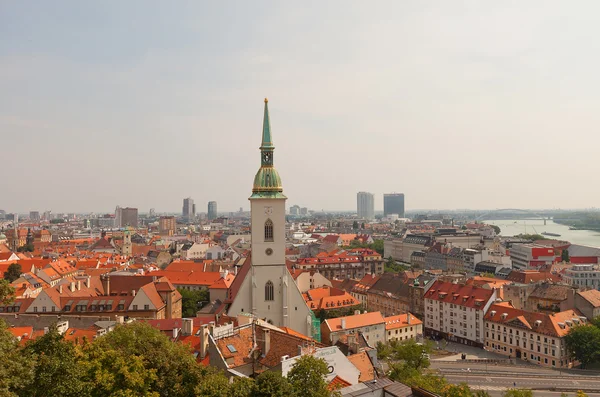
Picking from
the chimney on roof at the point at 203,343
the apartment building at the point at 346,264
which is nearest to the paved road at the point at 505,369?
the chimney on roof at the point at 203,343

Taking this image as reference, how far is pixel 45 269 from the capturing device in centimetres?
9612

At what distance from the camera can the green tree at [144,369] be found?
79.9ft

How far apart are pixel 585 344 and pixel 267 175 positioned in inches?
1754

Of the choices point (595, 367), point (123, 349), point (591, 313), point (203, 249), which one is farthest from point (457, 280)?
point (203, 249)

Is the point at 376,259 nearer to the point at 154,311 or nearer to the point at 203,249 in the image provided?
the point at 203,249

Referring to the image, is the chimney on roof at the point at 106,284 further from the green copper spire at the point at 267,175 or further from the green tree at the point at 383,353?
the green tree at the point at 383,353

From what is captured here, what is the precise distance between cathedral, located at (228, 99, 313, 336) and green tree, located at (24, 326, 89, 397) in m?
29.7

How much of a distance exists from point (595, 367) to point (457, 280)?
3232cm

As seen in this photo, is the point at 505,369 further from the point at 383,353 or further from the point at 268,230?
the point at 268,230

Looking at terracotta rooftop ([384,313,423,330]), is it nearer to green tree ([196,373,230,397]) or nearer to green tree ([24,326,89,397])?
green tree ([196,373,230,397])

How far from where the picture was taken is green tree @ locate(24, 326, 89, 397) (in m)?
22.3

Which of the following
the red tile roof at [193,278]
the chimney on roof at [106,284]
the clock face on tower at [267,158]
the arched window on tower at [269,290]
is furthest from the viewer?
the red tile roof at [193,278]

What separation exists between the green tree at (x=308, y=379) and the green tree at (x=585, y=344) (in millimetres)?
53160

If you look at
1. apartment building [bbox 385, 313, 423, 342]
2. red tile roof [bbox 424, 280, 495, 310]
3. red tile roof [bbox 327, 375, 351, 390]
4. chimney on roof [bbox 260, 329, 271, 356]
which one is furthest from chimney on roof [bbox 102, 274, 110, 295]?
red tile roof [bbox 327, 375, 351, 390]
